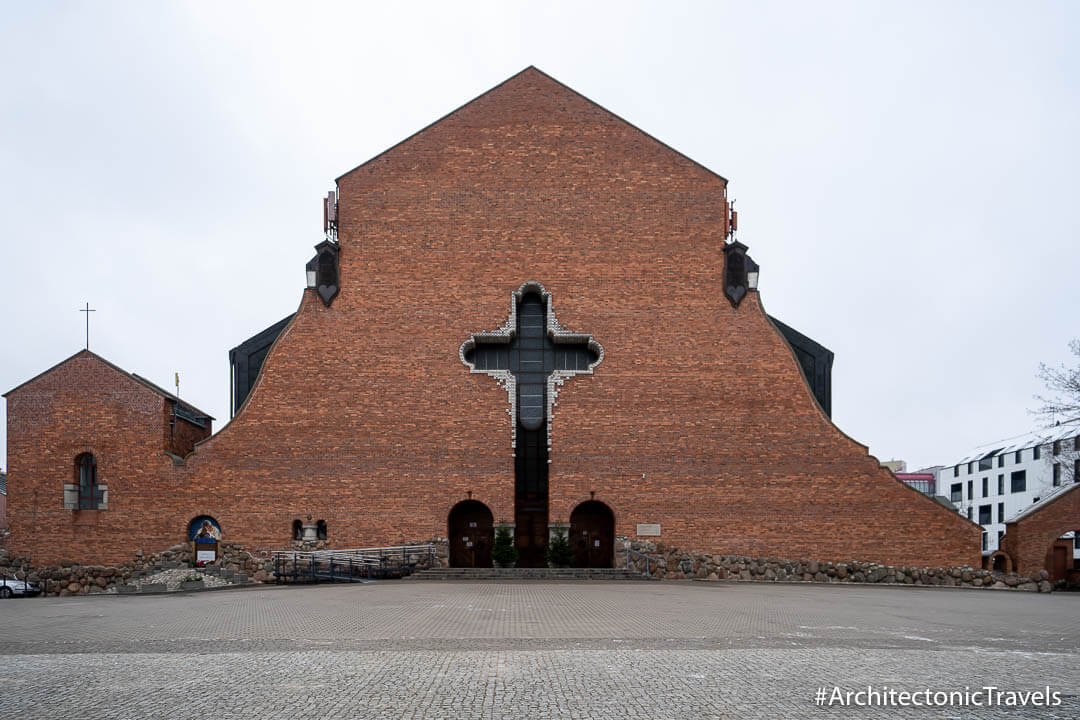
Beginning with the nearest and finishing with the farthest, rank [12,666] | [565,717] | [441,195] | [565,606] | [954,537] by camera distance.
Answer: [565,717] → [12,666] → [565,606] → [954,537] → [441,195]

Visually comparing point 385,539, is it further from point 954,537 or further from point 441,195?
point 954,537

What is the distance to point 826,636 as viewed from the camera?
11.9 meters

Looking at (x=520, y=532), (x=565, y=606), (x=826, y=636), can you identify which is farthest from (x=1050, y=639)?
(x=520, y=532)

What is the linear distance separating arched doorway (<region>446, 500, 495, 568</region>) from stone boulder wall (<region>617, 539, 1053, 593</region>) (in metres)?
3.99

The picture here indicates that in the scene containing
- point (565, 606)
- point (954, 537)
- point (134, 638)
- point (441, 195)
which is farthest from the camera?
point (441, 195)

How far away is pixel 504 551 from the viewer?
2427 centimetres

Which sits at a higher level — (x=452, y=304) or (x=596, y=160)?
(x=596, y=160)

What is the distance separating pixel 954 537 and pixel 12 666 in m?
23.1

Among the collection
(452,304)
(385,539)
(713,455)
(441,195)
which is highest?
(441,195)

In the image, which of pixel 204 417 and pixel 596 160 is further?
pixel 204 417

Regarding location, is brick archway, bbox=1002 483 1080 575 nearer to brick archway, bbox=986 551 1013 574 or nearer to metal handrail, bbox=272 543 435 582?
brick archway, bbox=986 551 1013 574

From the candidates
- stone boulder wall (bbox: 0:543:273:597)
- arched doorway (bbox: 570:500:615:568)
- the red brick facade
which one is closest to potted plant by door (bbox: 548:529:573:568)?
the red brick facade

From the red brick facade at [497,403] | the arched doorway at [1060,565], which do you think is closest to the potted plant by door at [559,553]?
the red brick facade at [497,403]

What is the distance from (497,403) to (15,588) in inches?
554
